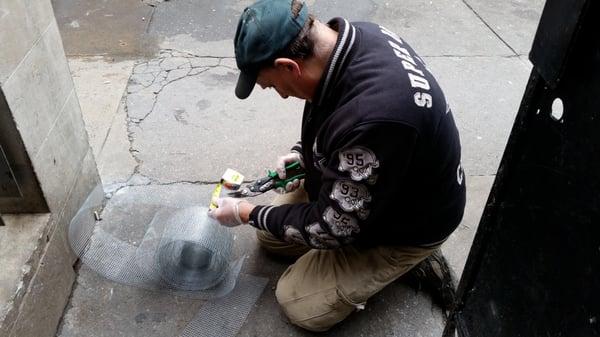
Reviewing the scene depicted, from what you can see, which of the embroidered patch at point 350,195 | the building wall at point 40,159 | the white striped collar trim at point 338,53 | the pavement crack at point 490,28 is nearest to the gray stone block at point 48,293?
the building wall at point 40,159

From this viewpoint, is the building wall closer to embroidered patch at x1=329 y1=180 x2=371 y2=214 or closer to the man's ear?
the man's ear

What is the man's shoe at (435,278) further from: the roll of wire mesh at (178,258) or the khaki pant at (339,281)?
the roll of wire mesh at (178,258)

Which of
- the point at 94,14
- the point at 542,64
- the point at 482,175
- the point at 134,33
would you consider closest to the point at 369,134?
the point at 542,64

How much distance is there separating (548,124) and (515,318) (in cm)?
54

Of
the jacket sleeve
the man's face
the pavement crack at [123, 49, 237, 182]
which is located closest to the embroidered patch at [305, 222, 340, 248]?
the jacket sleeve

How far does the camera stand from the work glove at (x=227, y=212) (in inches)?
83.4

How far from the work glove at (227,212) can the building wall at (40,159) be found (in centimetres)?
64

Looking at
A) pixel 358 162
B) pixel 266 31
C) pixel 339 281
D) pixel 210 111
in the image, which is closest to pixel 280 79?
pixel 266 31

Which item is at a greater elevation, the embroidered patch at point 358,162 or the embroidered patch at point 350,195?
the embroidered patch at point 358,162

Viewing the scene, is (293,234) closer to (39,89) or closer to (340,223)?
(340,223)

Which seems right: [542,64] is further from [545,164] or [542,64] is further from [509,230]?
[509,230]

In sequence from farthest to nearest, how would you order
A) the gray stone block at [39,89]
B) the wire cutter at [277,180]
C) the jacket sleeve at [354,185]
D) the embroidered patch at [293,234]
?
1. the wire cutter at [277,180]
2. the embroidered patch at [293,234]
3. the gray stone block at [39,89]
4. the jacket sleeve at [354,185]

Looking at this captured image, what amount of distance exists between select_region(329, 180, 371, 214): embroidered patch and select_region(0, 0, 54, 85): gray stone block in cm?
116

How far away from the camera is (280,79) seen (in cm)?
177
